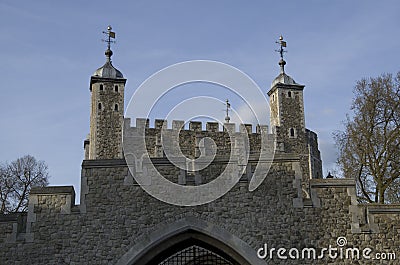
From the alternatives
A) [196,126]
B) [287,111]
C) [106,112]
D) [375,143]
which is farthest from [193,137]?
[375,143]

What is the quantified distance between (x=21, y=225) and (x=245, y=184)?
4.07 metres

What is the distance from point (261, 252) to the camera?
10.6 meters

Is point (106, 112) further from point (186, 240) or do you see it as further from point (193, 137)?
point (186, 240)

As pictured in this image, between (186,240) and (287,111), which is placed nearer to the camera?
(186,240)

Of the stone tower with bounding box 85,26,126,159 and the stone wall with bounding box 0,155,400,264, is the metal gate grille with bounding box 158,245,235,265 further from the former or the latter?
the stone tower with bounding box 85,26,126,159

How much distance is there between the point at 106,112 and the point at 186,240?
15.7 m

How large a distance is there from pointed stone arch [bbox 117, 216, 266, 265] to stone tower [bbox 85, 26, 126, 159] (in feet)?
47.3

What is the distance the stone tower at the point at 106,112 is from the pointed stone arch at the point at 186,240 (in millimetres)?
14431

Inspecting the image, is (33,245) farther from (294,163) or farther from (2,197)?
(2,197)

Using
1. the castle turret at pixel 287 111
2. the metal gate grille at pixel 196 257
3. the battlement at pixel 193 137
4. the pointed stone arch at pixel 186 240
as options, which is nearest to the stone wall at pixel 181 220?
the pointed stone arch at pixel 186 240

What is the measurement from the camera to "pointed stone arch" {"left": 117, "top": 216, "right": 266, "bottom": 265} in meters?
10.5

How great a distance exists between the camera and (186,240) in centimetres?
1095

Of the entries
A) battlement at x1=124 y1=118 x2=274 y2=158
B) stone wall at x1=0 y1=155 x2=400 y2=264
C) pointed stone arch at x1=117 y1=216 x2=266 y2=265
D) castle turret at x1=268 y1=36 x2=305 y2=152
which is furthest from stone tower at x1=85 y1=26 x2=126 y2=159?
pointed stone arch at x1=117 y1=216 x2=266 y2=265

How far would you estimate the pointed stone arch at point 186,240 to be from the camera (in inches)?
414
